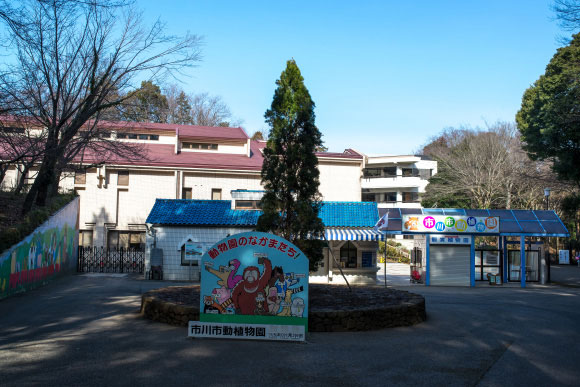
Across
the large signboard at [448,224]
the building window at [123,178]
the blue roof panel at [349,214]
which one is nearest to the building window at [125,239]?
the building window at [123,178]

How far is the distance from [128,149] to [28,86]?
4.11m

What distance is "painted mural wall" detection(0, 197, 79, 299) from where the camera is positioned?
16.0m

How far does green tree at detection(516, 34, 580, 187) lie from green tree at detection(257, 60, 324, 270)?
949 centimetres

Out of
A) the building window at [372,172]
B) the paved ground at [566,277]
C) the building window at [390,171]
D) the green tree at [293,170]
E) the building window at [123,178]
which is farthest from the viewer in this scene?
the building window at [372,172]

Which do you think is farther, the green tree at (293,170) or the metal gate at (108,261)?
the metal gate at (108,261)

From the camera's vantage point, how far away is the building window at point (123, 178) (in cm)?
3256

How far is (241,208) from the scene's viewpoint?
26234 millimetres

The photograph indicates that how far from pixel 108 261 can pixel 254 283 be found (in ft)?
62.9

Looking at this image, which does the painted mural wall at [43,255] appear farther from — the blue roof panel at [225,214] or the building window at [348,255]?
the building window at [348,255]

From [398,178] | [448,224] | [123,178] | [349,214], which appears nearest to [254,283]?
[448,224]

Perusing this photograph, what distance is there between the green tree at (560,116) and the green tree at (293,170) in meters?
9.49

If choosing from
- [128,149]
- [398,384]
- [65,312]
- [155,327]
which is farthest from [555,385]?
[128,149]

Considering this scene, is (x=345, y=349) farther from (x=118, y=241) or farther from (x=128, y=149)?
(x=118, y=241)

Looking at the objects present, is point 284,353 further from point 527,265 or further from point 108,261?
point 527,265
